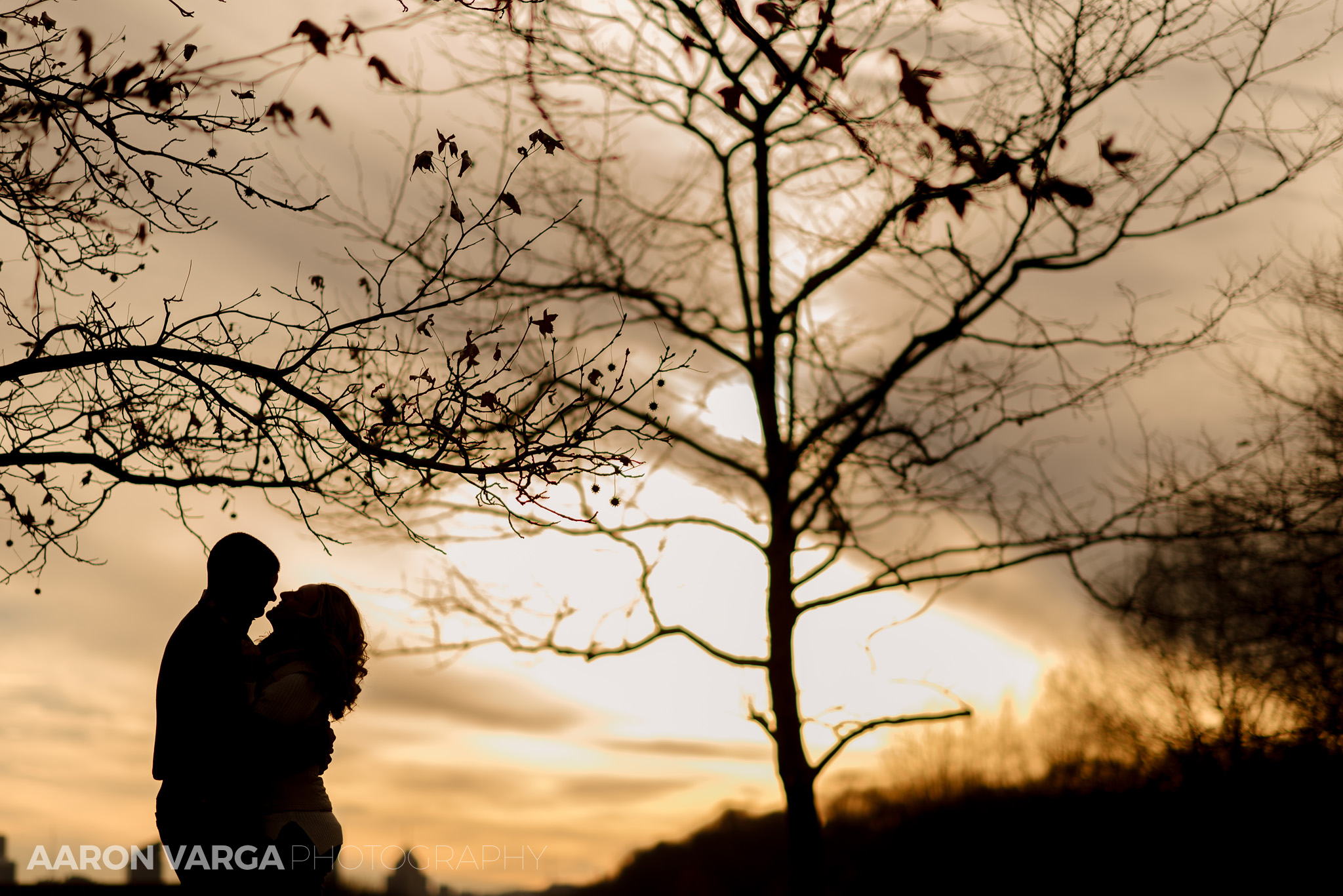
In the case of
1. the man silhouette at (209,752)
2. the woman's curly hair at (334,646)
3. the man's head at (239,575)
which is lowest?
the man silhouette at (209,752)

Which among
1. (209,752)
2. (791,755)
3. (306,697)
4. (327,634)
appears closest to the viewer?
(209,752)

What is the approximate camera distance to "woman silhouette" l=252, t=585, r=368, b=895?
371cm

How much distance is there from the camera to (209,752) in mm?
3580

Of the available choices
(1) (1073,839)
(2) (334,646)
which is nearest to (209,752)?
(2) (334,646)

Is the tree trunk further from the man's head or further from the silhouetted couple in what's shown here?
the man's head

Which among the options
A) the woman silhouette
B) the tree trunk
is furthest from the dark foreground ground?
the woman silhouette

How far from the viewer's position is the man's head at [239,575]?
3834 mm

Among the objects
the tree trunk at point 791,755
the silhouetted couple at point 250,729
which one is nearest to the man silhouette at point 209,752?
the silhouetted couple at point 250,729

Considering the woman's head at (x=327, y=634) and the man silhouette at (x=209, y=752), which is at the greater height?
the woman's head at (x=327, y=634)

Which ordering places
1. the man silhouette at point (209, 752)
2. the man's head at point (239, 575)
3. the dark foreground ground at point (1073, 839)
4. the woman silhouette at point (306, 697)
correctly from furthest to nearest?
the dark foreground ground at point (1073, 839) < the man's head at point (239, 575) < the woman silhouette at point (306, 697) < the man silhouette at point (209, 752)

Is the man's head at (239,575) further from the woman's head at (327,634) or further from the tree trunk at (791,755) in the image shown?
the tree trunk at (791,755)

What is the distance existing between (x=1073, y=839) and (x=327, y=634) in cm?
2194

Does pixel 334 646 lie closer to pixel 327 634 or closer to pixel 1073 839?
pixel 327 634

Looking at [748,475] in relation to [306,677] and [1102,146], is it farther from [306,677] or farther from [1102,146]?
[306,677]
